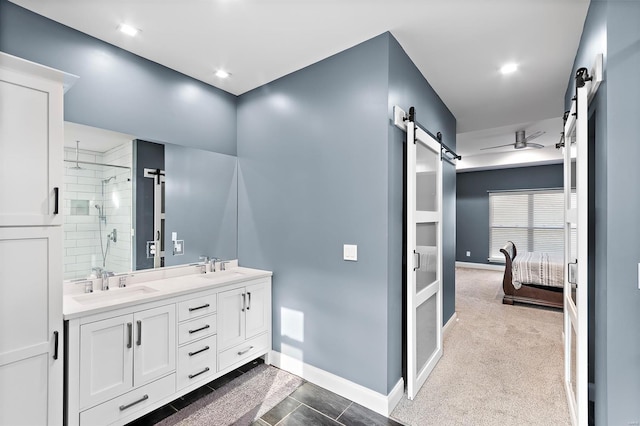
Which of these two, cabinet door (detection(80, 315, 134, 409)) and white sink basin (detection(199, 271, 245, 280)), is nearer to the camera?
cabinet door (detection(80, 315, 134, 409))

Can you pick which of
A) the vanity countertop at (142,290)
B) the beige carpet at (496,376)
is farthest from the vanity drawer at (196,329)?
the beige carpet at (496,376)

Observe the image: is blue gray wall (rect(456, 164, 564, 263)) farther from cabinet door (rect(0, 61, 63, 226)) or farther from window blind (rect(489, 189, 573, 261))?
cabinet door (rect(0, 61, 63, 226))

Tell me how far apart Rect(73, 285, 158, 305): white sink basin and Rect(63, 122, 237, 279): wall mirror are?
17cm

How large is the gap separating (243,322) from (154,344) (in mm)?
753

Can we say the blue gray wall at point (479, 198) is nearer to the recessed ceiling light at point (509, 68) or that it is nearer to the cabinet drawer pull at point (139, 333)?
the recessed ceiling light at point (509, 68)

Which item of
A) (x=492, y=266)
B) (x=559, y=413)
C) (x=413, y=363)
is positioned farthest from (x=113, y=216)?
(x=492, y=266)

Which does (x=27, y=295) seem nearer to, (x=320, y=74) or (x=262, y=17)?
(x=262, y=17)

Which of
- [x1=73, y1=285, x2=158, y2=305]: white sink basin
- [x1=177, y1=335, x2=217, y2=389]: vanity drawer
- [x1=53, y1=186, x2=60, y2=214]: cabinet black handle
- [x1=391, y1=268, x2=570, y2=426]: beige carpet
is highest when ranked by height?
[x1=53, y1=186, x2=60, y2=214]: cabinet black handle

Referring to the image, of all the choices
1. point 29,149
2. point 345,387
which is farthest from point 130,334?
point 345,387

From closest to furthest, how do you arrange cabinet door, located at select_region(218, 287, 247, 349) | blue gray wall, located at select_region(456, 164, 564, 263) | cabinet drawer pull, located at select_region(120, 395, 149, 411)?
cabinet drawer pull, located at select_region(120, 395, 149, 411)
cabinet door, located at select_region(218, 287, 247, 349)
blue gray wall, located at select_region(456, 164, 564, 263)

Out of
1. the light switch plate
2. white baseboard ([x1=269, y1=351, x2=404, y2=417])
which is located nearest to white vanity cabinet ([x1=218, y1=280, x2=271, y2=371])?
white baseboard ([x1=269, y1=351, x2=404, y2=417])

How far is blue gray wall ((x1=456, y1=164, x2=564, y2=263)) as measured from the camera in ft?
24.7

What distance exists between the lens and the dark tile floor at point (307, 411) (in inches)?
81.5

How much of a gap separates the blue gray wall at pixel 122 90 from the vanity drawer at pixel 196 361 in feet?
5.63
